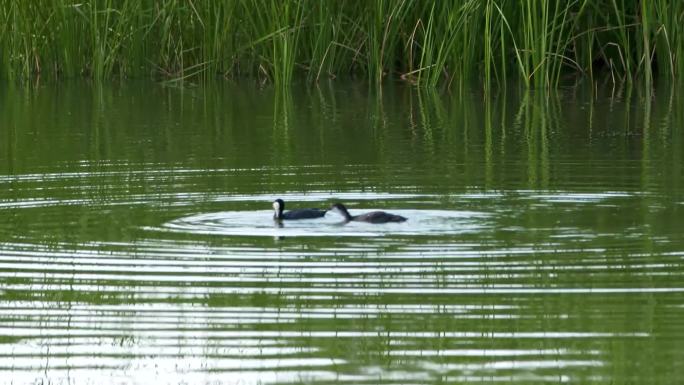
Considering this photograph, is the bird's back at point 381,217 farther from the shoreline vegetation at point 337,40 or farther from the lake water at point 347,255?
the shoreline vegetation at point 337,40

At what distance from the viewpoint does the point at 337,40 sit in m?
22.4

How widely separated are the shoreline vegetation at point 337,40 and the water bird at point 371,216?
8.92 meters

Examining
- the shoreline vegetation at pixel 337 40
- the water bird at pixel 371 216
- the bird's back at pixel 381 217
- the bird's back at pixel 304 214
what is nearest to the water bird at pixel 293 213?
the bird's back at pixel 304 214

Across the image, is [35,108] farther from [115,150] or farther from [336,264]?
[336,264]

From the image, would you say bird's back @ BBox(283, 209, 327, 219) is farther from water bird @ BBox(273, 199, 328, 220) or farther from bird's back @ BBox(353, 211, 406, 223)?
bird's back @ BBox(353, 211, 406, 223)

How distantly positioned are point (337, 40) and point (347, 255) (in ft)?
44.8

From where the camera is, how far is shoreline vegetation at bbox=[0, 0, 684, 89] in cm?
2005

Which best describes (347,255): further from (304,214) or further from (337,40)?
(337,40)

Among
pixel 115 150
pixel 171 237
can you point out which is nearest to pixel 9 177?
pixel 115 150

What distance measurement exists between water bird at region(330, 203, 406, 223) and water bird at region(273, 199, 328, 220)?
0.14 meters

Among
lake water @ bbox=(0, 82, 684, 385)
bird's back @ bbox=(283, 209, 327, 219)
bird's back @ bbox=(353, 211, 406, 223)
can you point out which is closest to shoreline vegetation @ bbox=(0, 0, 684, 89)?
lake water @ bbox=(0, 82, 684, 385)

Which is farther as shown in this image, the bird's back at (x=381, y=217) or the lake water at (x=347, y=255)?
the bird's back at (x=381, y=217)

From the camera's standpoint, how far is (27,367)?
6473 mm

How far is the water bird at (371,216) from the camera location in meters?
10.0
